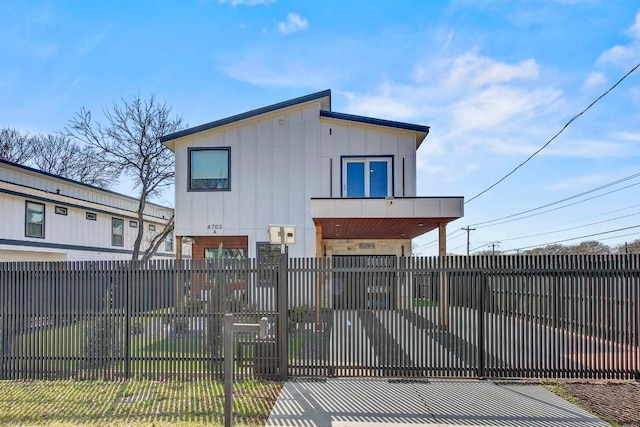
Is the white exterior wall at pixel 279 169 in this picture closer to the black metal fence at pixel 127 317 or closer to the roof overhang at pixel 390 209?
the roof overhang at pixel 390 209

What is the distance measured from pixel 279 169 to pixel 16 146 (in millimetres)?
25139

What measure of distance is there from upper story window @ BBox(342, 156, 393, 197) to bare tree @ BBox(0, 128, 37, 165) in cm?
2605

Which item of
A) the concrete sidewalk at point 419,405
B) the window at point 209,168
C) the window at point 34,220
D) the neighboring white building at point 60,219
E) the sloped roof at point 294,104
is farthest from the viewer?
the window at point 34,220

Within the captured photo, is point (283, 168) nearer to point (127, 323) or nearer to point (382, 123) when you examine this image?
point (382, 123)

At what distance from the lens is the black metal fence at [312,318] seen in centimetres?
562

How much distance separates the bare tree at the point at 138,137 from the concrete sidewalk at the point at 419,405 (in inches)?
538

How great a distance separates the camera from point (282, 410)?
4.57 metres

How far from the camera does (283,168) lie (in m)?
11.6

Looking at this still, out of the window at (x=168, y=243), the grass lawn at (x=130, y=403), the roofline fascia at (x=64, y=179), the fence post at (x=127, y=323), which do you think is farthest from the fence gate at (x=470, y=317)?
the window at (x=168, y=243)

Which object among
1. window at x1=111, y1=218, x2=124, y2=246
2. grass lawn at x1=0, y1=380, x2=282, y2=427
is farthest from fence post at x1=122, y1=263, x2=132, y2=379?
window at x1=111, y1=218, x2=124, y2=246

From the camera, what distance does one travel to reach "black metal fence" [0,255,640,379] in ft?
18.4

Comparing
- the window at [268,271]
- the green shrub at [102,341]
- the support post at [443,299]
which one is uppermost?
the window at [268,271]

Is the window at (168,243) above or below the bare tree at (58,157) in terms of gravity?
below

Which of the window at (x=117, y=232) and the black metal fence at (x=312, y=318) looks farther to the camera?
the window at (x=117, y=232)
